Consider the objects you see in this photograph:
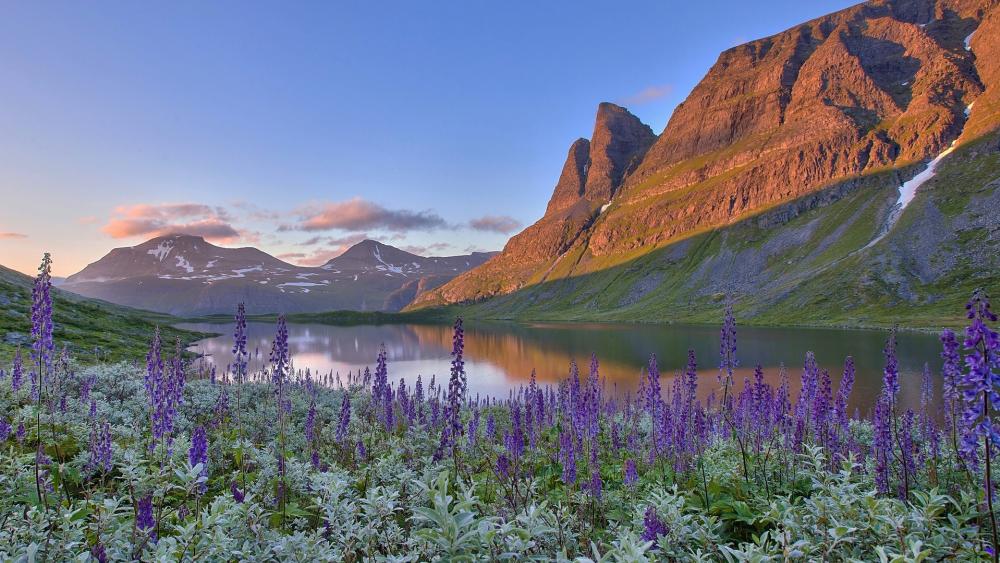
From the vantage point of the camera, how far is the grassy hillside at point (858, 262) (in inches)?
4321

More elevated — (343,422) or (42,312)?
(42,312)

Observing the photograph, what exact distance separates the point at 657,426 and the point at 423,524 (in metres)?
11.2

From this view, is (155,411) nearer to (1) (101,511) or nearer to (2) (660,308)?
(1) (101,511)

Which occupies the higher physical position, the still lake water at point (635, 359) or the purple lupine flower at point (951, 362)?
the purple lupine flower at point (951, 362)

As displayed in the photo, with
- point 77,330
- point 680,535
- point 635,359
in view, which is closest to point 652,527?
point 680,535

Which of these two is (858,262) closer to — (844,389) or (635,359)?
(635,359)

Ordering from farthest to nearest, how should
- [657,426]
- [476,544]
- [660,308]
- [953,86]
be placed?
[953,86]
[660,308]
[657,426]
[476,544]

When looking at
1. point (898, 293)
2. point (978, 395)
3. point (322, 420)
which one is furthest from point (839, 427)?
point (898, 293)

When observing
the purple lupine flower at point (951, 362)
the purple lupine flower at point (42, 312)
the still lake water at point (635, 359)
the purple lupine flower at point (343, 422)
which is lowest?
the still lake water at point (635, 359)

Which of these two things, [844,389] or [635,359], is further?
[635,359]

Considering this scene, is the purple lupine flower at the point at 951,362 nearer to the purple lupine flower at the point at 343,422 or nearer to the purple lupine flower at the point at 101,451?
the purple lupine flower at the point at 343,422

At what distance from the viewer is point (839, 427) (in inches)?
525

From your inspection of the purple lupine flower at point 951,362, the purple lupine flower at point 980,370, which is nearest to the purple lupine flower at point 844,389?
the purple lupine flower at point 951,362

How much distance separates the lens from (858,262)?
13050 centimetres
